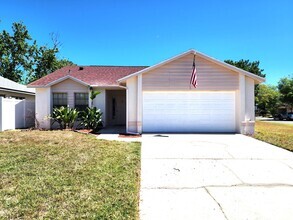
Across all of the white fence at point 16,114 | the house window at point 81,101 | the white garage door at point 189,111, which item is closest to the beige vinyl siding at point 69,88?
the house window at point 81,101

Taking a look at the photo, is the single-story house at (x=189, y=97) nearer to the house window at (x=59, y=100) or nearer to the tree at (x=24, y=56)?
the house window at (x=59, y=100)

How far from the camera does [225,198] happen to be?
3781 mm

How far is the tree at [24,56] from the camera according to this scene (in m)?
31.0

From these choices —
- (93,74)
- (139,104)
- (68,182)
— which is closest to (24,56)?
(93,74)

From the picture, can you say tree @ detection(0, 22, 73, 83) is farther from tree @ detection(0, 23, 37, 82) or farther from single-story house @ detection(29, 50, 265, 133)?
single-story house @ detection(29, 50, 265, 133)

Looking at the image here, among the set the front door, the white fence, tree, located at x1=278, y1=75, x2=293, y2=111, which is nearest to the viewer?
the white fence

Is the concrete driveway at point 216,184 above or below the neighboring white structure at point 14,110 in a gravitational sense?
below

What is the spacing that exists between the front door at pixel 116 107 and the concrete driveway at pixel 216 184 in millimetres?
9327

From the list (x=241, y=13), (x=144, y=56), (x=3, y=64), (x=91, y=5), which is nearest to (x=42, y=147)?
(x=91, y=5)

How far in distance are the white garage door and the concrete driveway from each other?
4.80 m

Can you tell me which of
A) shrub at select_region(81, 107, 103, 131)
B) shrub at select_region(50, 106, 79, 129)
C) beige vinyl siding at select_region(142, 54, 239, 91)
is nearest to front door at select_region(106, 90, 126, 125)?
shrub at select_region(81, 107, 103, 131)

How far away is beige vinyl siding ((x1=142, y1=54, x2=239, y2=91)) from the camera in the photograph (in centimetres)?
1190

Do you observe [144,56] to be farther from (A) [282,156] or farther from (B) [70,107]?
(A) [282,156]

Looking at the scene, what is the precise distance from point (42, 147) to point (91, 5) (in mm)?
10128
